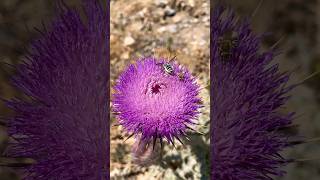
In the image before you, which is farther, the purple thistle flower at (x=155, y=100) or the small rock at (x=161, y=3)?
the small rock at (x=161, y=3)

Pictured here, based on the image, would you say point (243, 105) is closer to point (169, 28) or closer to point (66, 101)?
point (66, 101)

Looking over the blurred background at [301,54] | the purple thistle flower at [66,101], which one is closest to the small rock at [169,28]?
the blurred background at [301,54]

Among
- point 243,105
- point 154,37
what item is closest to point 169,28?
point 154,37

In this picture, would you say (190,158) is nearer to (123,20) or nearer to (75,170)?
(75,170)

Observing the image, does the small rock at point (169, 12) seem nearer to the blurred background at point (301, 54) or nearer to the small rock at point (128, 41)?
the small rock at point (128, 41)

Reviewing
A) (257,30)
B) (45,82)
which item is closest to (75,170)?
(45,82)

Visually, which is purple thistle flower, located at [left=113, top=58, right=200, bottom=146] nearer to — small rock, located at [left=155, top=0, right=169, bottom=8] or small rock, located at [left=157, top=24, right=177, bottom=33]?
small rock, located at [left=157, top=24, right=177, bottom=33]
